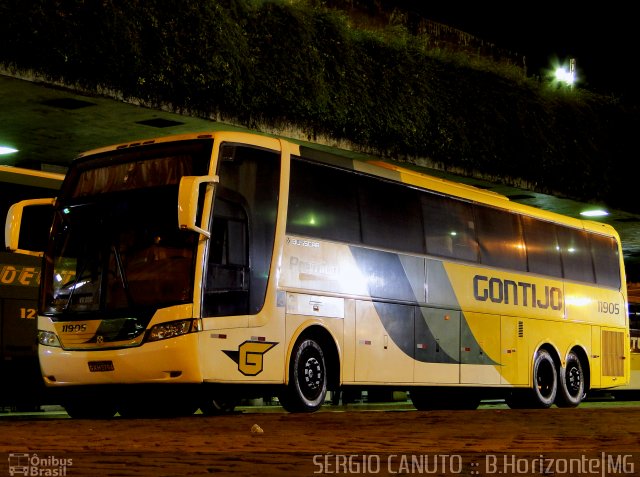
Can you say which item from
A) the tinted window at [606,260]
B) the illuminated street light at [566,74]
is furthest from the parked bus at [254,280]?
the illuminated street light at [566,74]

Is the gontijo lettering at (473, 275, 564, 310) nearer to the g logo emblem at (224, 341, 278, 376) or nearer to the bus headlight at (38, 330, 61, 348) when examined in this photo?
the g logo emblem at (224, 341, 278, 376)

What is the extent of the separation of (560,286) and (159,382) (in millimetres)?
9942

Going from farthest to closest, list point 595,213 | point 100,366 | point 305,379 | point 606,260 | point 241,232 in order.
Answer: point 595,213 < point 606,260 < point 305,379 < point 241,232 < point 100,366

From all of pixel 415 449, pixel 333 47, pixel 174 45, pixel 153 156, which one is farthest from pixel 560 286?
pixel 415 449

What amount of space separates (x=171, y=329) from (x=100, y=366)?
99 cm

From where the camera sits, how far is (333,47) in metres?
21.3

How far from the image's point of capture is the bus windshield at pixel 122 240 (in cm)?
1319

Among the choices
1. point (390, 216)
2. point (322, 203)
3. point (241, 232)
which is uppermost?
point (390, 216)

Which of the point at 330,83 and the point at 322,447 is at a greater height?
the point at 330,83

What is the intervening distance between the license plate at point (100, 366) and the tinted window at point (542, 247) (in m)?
9.13

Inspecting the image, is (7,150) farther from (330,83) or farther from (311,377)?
(311,377)

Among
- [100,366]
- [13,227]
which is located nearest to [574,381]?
[100,366]

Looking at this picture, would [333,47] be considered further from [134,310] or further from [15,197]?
[134,310]

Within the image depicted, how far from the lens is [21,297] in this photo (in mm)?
16031
